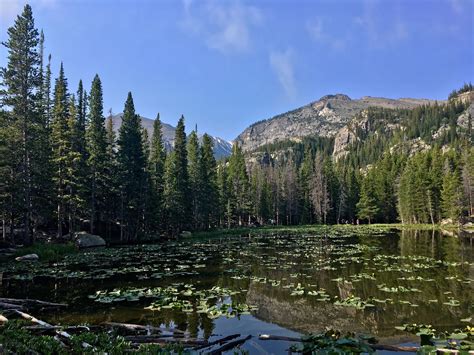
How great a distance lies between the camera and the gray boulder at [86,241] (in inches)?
1376

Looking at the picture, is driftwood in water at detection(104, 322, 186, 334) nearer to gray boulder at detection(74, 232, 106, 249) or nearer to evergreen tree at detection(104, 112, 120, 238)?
gray boulder at detection(74, 232, 106, 249)

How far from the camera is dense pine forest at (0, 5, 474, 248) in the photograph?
3181cm

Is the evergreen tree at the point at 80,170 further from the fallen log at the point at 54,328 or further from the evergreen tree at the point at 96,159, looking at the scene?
the fallen log at the point at 54,328

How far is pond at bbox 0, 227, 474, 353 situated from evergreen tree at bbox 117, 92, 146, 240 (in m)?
23.0

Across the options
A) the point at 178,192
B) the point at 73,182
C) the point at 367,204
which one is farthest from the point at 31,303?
the point at 367,204

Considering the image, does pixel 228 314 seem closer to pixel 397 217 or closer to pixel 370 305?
pixel 370 305

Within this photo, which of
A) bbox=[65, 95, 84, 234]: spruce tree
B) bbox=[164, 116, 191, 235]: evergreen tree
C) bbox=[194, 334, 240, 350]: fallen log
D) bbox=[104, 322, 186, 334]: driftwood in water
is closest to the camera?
bbox=[194, 334, 240, 350]: fallen log

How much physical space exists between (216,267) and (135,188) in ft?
96.2

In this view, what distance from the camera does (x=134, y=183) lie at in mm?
47031

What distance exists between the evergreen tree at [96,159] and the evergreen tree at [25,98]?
1004 cm

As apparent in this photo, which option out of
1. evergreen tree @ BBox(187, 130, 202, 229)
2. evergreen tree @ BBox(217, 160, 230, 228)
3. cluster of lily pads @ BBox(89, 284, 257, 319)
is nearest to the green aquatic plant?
cluster of lily pads @ BBox(89, 284, 257, 319)

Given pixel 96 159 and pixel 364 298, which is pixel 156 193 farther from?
pixel 364 298

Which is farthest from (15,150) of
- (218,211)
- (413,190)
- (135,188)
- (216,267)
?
(413,190)

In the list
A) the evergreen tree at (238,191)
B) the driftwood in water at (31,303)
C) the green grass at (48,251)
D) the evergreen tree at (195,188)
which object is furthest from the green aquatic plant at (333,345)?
the evergreen tree at (238,191)
